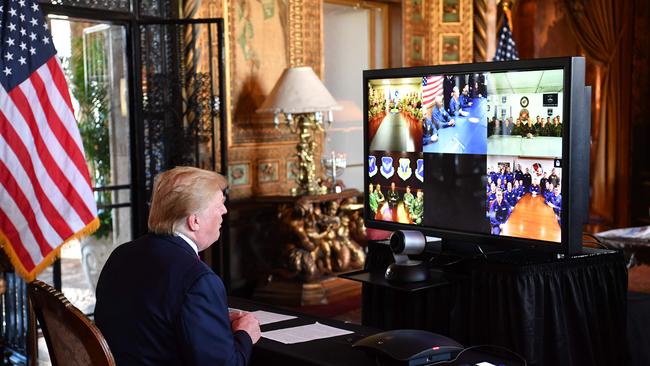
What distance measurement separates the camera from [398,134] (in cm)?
336

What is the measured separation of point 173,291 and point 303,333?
59 centimetres

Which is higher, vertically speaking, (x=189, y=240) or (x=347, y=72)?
(x=347, y=72)

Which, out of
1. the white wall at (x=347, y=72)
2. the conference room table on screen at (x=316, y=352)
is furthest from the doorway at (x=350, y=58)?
the conference room table on screen at (x=316, y=352)

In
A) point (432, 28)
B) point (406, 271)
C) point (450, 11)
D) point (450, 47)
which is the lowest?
point (406, 271)

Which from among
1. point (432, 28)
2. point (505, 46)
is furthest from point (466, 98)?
point (505, 46)

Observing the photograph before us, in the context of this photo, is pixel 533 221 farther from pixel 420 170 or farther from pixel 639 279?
pixel 639 279

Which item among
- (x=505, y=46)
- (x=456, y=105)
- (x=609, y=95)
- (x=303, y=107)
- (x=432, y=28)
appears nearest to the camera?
(x=456, y=105)

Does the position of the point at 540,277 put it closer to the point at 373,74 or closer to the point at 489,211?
the point at 489,211

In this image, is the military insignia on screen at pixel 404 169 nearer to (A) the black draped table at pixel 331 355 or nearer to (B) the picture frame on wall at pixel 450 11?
(A) the black draped table at pixel 331 355

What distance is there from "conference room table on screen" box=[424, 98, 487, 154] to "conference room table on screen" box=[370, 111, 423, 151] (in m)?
0.13

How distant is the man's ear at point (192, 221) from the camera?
2283mm

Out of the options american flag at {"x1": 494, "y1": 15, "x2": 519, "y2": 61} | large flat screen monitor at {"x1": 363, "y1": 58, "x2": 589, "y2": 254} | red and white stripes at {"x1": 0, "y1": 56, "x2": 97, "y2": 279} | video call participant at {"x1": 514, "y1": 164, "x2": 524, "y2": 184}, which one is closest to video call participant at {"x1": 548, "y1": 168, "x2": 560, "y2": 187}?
large flat screen monitor at {"x1": 363, "y1": 58, "x2": 589, "y2": 254}

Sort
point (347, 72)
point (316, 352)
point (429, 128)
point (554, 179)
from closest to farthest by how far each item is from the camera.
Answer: point (316, 352) < point (554, 179) < point (429, 128) < point (347, 72)

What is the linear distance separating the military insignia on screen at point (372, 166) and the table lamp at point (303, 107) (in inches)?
108
